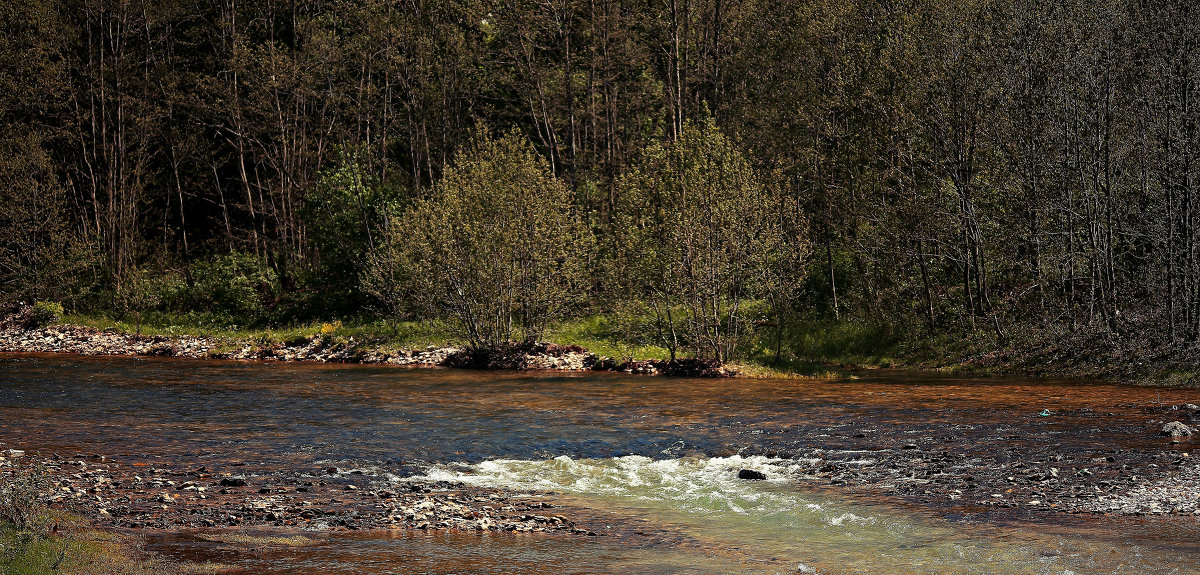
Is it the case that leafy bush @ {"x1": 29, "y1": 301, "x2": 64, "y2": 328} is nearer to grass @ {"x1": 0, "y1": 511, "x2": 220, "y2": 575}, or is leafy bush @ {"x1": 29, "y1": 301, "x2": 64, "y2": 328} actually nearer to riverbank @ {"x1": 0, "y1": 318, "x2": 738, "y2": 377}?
riverbank @ {"x1": 0, "y1": 318, "x2": 738, "y2": 377}

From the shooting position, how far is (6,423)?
907 inches

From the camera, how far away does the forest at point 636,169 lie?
32781 mm

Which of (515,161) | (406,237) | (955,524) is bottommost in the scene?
(955,524)

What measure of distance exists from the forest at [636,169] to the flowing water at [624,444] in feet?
15.4

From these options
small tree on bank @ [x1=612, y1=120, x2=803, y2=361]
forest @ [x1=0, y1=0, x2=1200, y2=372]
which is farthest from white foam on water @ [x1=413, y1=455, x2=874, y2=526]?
forest @ [x1=0, y1=0, x2=1200, y2=372]

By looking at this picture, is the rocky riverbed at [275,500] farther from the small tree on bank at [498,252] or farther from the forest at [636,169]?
the small tree on bank at [498,252]

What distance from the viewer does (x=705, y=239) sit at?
109ft

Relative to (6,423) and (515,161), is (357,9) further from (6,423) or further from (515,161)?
(6,423)

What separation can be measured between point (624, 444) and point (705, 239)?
44.7ft

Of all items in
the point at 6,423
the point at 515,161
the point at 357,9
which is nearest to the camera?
the point at 6,423

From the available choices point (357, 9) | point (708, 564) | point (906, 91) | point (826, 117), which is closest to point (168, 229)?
point (357, 9)

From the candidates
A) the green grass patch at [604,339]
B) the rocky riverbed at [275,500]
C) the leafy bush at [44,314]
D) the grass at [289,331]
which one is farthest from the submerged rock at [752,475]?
the leafy bush at [44,314]

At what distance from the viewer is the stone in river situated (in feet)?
64.3

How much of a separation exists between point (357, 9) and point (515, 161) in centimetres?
1851
